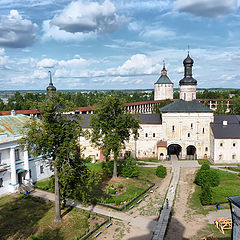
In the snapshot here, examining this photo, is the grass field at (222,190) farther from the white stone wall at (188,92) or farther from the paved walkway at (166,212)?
the white stone wall at (188,92)

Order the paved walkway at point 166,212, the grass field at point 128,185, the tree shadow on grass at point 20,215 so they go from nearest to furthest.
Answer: the paved walkway at point 166,212 → the tree shadow on grass at point 20,215 → the grass field at point 128,185

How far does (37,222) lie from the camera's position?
64.2 feet

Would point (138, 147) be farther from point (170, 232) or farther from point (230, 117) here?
point (170, 232)

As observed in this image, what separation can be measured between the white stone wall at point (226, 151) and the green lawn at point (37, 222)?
79.5ft

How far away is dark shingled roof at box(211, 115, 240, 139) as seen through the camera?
3694cm

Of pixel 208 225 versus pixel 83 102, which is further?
pixel 83 102

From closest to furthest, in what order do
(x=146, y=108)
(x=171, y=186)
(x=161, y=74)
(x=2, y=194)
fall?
(x=2, y=194) → (x=171, y=186) → (x=161, y=74) → (x=146, y=108)

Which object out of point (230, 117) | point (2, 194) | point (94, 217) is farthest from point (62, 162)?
point (230, 117)

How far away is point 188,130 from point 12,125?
2700cm

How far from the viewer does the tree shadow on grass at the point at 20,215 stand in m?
18.2

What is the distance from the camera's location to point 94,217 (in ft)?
66.3

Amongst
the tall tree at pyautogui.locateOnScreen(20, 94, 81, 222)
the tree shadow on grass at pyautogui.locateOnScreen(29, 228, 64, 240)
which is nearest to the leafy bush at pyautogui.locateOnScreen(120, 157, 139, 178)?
the tall tree at pyautogui.locateOnScreen(20, 94, 81, 222)

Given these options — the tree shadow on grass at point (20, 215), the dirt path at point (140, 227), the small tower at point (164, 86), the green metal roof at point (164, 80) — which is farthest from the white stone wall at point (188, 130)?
the small tower at point (164, 86)

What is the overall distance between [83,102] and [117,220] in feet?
→ 266
